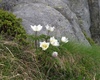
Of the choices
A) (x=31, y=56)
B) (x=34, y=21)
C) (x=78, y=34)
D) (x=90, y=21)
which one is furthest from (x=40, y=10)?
(x=90, y=21)

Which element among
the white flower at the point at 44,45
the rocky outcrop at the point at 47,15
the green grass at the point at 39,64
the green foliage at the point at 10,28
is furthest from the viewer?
the rocky outcrop at the point at 47,15

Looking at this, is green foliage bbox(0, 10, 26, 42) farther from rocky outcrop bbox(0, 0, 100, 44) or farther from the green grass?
rocky outcrop bbox(0, 0, 100, 44)

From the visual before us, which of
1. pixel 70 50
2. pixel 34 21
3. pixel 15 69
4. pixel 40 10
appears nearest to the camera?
pixel 15 69

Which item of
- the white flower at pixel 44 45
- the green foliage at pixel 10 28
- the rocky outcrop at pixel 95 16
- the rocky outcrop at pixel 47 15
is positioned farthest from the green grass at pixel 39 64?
the rocky outcrop at pixel 95 16

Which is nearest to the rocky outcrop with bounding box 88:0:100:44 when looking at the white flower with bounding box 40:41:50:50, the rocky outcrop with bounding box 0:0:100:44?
the rocky outcrop with bounding box 0:0:100:44

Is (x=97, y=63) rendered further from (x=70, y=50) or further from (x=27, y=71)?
(x=27, y=71)

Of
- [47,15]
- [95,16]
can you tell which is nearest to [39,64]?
[47,15]

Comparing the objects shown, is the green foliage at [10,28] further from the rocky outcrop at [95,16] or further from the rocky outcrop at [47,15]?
the rocky outcrop at [95,16]
